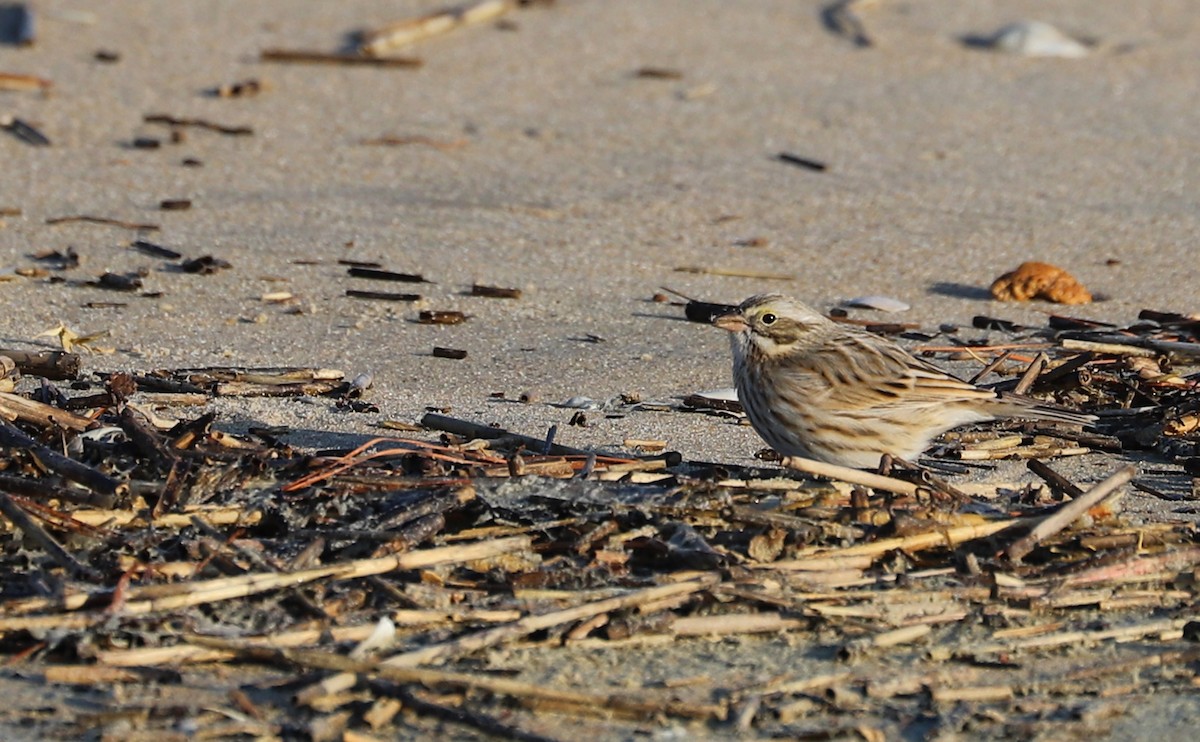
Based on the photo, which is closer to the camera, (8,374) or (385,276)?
(8,374)

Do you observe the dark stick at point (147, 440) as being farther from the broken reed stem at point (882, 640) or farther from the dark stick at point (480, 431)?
the broken reed stem at point (882, 640)

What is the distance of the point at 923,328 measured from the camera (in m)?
8.16

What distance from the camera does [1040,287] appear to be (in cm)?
857

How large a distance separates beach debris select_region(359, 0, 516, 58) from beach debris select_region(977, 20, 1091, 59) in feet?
11.2

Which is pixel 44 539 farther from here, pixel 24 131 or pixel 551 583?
pixel 24 131

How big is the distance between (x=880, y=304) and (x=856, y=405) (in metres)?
2.19

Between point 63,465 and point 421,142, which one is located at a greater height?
point 421,142

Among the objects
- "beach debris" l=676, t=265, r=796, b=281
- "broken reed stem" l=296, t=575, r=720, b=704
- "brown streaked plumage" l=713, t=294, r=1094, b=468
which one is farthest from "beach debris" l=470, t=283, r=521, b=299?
"broken reed stem" l=296, t=575, r=720, b=704

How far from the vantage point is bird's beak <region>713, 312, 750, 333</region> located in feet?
21.6

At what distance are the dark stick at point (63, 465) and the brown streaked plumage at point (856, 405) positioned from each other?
7.44ft

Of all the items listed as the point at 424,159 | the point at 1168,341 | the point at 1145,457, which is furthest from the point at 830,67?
the point at 1145,457

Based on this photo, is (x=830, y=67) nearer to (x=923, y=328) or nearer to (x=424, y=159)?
(x=424, y=159)

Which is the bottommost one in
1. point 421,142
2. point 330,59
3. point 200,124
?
point 200,124

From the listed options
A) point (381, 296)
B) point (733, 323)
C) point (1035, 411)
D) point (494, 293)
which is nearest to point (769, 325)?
point (733, 323)
